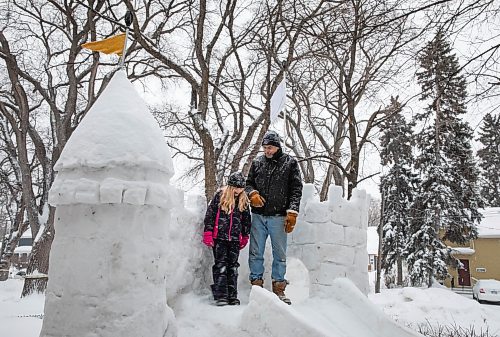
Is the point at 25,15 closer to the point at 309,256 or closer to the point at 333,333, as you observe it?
the point at 309,256

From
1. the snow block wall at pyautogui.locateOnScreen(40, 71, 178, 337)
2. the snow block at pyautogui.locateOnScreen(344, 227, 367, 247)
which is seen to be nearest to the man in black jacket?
the snow block at pyautogui.locateOnScreen(344, 227, 367, 247)

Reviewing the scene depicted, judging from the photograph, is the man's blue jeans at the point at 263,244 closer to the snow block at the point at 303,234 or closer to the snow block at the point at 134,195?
the snow block at the point at 303,234

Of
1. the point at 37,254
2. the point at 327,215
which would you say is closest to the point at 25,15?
the point at 37,254

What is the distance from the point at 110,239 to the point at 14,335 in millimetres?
2561

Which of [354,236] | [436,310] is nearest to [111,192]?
[354,236]

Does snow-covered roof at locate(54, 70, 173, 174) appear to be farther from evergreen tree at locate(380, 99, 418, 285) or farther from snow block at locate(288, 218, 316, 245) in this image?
evergreen tree at locate(380, 99, 418, 285)

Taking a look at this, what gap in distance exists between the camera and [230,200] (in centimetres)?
462

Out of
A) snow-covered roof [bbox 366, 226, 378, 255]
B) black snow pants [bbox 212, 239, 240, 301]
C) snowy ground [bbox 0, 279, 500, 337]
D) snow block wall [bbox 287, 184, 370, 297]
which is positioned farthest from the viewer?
snow-covered roof [bbox 366, 226, 378, 255]

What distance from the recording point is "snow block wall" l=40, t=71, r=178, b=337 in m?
2.85

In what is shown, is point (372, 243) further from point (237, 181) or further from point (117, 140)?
point (117, 140)

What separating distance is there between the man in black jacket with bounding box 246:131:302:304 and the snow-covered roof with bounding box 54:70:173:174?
5.70ft

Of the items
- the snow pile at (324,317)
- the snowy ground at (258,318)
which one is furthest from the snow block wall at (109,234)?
the snow pile at (324,317)

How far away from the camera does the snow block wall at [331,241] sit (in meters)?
4.93

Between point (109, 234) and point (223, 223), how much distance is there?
5.77 ft
